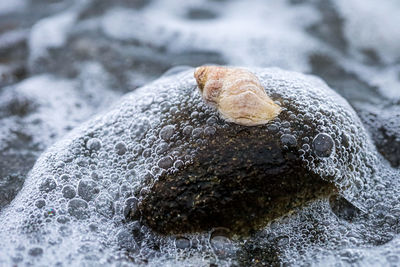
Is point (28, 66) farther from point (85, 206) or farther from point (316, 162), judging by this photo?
point (316, 162)

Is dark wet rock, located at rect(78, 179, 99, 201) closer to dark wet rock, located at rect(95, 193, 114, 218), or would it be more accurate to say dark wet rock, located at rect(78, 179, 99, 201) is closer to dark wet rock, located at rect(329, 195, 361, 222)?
dark wet rock, located at rect(95, 193, 114, 218)

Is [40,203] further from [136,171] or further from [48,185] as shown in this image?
[136,171]

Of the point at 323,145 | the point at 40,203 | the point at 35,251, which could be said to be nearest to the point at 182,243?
the point at 35,251

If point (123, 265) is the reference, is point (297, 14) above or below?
above

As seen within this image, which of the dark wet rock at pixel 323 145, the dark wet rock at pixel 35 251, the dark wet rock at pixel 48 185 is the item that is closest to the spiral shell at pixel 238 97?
the dark wet rock at pixel 323 145

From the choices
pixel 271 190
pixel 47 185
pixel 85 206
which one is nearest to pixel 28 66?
pixel 47 185

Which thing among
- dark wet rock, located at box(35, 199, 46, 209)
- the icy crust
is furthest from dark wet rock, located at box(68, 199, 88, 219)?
dark wet rock, located at box(35, 199, 46, 209)
